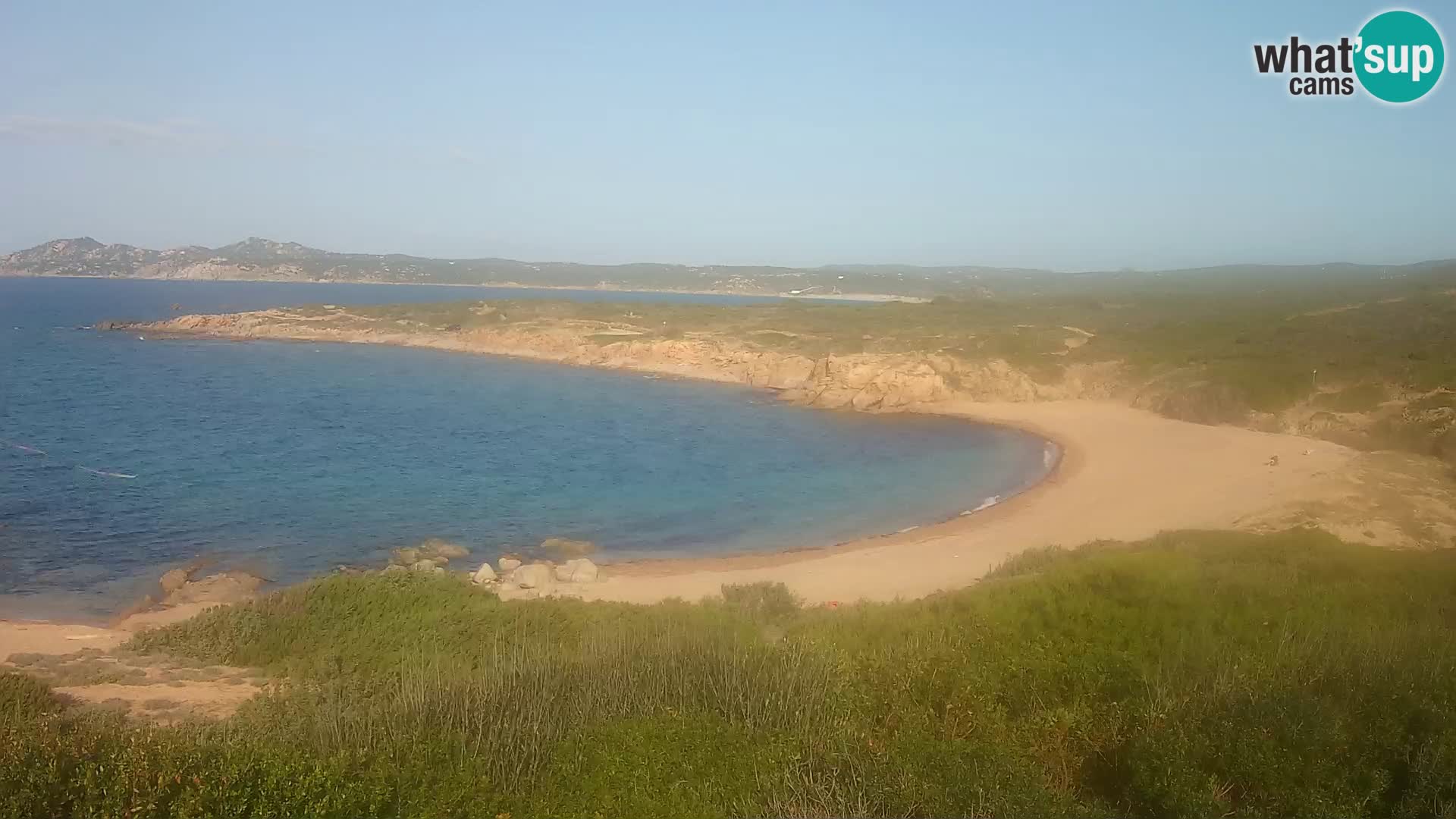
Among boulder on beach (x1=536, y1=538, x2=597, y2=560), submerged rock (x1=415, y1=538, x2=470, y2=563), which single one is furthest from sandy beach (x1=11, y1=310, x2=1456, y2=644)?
submerged rock (x1=415, y1=538, x2=470, y2=563)

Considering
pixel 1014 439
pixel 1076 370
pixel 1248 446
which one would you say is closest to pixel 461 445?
pixel 1014 439

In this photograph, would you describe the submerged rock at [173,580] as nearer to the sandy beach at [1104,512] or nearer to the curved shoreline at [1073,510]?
the sandy beach at [1104,512]

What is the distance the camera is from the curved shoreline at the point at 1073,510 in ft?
62.2

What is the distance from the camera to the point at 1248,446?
31.9 metres

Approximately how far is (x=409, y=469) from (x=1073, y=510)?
21826mm

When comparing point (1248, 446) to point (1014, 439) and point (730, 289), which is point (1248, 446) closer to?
point (1014, 439)

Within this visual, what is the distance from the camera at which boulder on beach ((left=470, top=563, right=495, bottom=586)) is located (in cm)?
1853

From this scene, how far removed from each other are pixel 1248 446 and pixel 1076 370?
17428 millimetres

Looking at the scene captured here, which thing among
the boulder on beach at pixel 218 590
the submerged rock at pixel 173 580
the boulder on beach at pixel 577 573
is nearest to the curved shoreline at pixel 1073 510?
the boulder on beach at pixel 577 573

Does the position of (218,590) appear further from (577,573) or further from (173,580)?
(577,573)

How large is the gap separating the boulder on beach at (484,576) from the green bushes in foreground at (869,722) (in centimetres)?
623

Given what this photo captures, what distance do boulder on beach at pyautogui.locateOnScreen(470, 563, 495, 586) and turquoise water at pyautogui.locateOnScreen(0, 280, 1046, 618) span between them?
269cm

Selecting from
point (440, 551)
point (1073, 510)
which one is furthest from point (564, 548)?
point (1073, 510)

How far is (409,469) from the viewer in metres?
31.3
